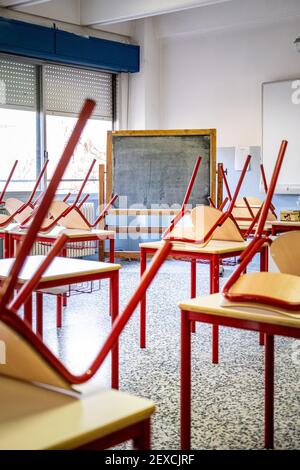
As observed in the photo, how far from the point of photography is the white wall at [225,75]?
663 cm

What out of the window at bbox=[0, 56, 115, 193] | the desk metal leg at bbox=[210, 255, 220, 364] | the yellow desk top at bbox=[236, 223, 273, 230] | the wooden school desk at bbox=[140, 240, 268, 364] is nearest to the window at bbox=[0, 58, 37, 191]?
the window at bbox=[0, 56, 115, 193]

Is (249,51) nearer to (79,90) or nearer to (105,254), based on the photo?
(79,90)

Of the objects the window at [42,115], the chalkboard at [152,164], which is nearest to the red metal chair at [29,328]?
the window at [42,115]

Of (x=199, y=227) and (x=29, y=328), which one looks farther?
(x=199, y=227)

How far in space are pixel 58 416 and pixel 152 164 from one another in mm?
5775

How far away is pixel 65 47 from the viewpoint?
6.57 m

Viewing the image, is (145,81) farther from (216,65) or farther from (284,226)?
(284,226)

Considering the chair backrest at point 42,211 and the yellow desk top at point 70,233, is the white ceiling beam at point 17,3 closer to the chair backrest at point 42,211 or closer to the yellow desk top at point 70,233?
the yellow desk top at point 70,233

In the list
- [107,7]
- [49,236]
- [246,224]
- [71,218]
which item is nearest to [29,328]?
[49,236]

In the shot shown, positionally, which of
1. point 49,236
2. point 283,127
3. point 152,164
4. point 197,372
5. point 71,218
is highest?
point 283,127

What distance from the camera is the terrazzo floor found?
2.29 metres

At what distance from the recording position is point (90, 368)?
99 cm

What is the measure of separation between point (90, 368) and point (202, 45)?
22.3 ft

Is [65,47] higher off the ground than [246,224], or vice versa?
[65,47]
